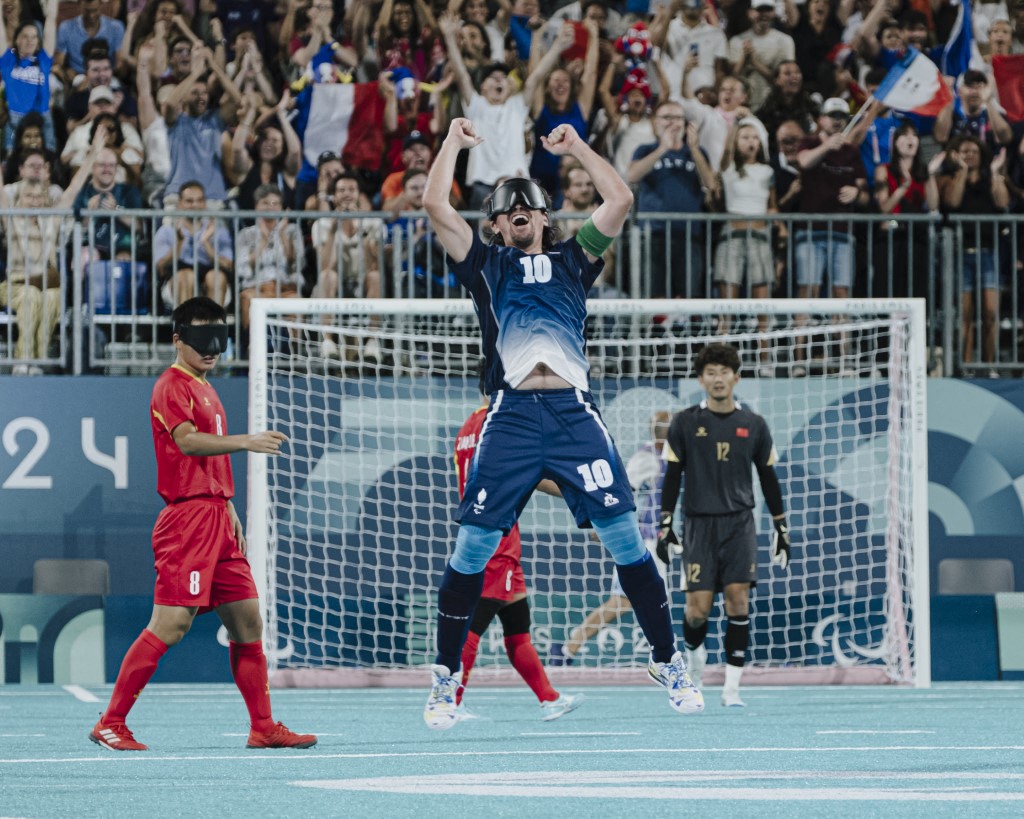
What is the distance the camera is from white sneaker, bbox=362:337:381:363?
43.8 feet

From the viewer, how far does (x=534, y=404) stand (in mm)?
7145

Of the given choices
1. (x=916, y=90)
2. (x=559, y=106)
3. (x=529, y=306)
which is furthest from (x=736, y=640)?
(x=916, y=90)

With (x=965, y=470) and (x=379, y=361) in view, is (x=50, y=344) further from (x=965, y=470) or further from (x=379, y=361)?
(x=965, y=470)

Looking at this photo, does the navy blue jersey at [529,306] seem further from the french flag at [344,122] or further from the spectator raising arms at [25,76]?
the spectator raising arms at [25,76]

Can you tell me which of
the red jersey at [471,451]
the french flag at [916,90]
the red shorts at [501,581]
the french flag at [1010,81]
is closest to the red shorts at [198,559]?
the red jersey at [471,451]

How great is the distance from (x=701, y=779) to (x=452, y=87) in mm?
10086

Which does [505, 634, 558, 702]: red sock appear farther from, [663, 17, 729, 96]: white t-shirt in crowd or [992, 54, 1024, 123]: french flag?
[992, 54, 1024, 123]: french flag

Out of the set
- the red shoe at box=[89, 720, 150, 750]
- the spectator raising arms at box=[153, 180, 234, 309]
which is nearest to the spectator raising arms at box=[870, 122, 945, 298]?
the spectator raising arms at box=[153, 180, 234, 309]

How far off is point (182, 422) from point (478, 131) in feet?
24.2

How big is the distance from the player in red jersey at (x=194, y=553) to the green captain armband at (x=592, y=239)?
5.53 ft

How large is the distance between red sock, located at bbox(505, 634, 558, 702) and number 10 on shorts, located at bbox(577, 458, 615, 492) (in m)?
3.14

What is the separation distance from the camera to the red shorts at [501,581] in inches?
395

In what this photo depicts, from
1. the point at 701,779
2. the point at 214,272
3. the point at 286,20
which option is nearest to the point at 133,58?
the point at 286,20

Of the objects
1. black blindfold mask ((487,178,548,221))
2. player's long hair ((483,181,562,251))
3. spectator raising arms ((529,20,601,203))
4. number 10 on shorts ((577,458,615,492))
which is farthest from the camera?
spectator raising arms ((529,20,601,203))
